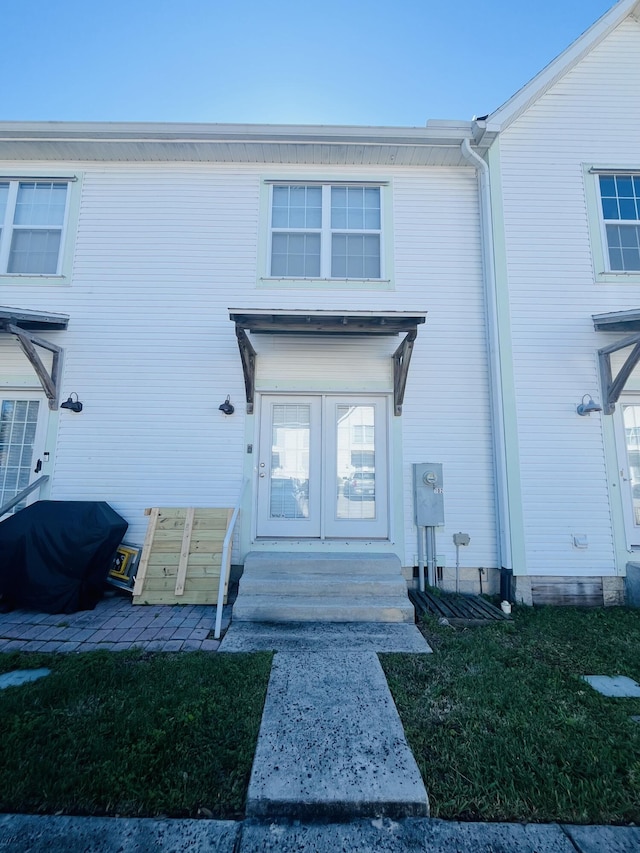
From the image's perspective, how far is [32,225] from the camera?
18.6 feet

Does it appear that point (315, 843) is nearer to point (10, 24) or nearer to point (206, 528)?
point (206, 528)

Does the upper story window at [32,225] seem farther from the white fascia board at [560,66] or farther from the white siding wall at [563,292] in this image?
the white siding wall at [563,292]

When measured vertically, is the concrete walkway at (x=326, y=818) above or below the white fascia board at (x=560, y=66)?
below

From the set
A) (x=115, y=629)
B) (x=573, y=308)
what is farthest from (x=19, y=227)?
(x=573, y=308)

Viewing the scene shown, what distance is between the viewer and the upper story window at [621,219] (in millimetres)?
5469

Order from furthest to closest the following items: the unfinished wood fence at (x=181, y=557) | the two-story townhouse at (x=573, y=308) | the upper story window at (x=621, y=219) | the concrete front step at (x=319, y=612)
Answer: the upper story window at (x=621, y=219)
the two-story townhouse at (x=573, y=308)
the unfinished wood fence at (x=181, y=557)
the concrete front step at (x=319, y=612)

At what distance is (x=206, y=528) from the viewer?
16.2ft

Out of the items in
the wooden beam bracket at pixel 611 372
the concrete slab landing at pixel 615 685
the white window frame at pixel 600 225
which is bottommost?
the concrete slab landing at pixel 615 685

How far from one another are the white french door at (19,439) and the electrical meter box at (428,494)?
514 cm

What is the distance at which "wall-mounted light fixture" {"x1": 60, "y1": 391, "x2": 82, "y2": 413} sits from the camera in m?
5.19

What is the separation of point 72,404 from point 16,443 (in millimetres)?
1022

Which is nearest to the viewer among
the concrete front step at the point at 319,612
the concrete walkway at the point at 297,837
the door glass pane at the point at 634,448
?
the concrete walkway at the point at 297,837

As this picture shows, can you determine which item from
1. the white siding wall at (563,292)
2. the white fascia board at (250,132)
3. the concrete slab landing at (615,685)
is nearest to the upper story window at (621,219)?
the white siding wall at (563,292)

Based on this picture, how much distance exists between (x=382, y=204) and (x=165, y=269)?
11.0 ft
